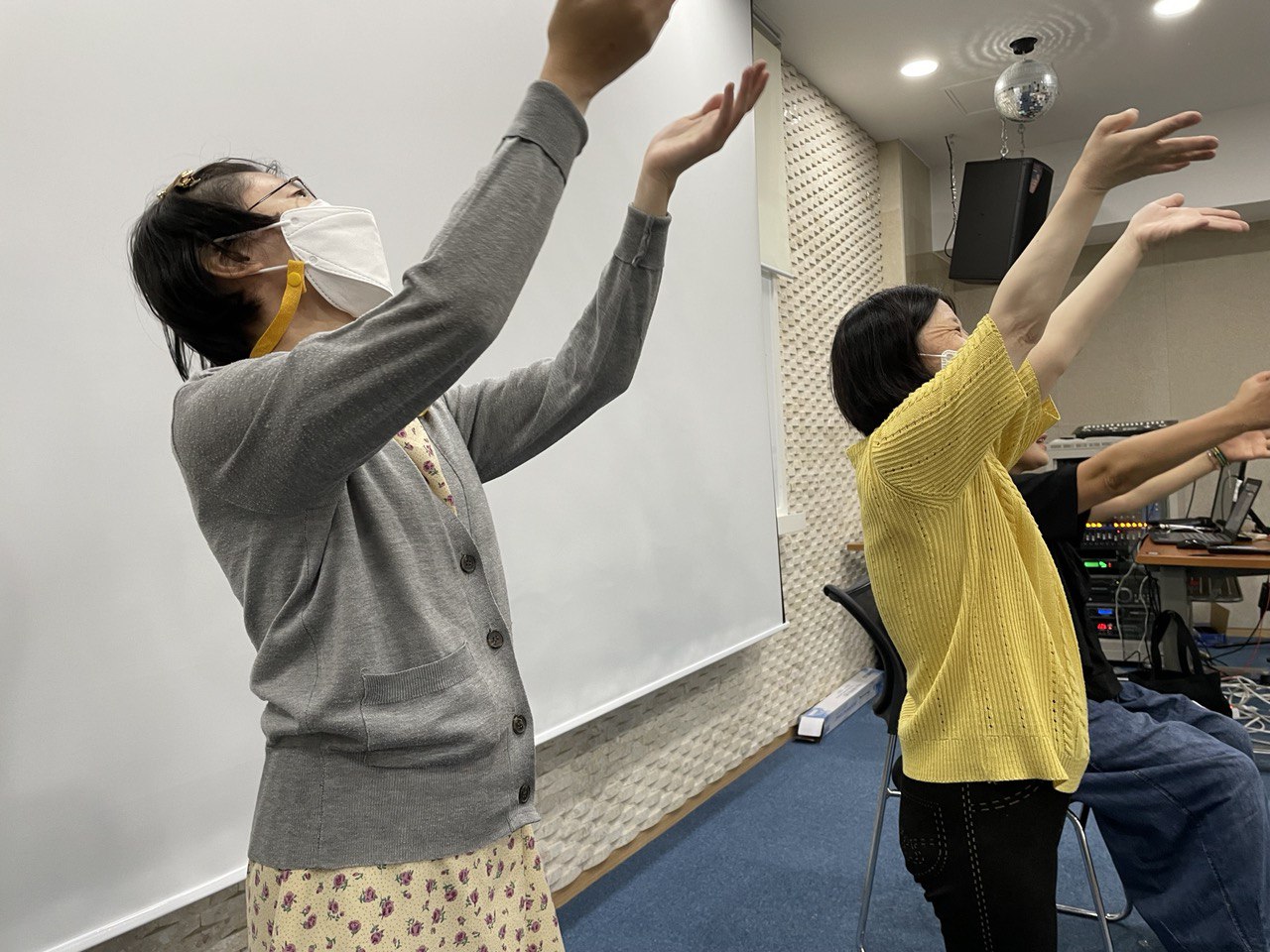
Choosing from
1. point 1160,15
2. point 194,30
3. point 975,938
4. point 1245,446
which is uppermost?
point 1160,15

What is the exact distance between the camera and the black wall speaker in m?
5.09

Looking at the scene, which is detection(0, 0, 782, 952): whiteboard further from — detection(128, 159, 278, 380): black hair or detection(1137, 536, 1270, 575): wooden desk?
detection(1137, 536, 1270, 575): wooden desk

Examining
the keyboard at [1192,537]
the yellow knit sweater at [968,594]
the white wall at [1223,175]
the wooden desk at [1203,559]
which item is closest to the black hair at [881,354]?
the yellow knit sweater at [968,594]

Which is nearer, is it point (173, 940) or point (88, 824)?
point (88, 824)

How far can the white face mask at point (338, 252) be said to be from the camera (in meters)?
0.95

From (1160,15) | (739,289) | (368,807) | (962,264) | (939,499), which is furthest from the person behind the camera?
(962,264)

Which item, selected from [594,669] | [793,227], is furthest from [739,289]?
[594,669]

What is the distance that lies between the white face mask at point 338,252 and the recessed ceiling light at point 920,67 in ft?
15.3

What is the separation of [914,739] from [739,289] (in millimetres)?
2345

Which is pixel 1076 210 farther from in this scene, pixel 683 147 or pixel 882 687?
pixel 882 687

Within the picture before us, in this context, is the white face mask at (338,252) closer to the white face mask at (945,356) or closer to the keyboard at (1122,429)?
the white face mask at (945,356)

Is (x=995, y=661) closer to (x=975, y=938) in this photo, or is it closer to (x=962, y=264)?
(x=975, y=938)

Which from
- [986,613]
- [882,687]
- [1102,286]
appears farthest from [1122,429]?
[986,613]

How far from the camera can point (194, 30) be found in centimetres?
159
